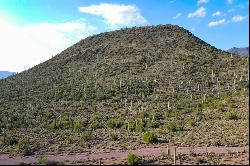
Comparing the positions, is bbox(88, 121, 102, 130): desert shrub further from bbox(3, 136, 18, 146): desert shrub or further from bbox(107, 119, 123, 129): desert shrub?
bbox(3, 136, 18, 146): desert shrub

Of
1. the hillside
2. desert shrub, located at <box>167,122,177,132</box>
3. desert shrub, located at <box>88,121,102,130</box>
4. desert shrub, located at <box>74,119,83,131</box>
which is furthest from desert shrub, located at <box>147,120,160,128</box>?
desert shrub, located at <box>74,119,83,131</box>

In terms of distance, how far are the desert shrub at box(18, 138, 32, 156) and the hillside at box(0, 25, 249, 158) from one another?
14.3 inches

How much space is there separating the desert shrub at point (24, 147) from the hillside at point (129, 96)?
36 cm

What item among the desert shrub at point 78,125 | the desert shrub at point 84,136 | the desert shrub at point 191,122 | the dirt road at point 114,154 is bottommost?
the dirt road at point 114,154

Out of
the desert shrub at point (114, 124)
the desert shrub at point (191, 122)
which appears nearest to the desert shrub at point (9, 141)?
the desert shrub at point (114, 124)

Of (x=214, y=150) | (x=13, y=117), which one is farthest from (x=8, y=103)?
(x=214, y=150)

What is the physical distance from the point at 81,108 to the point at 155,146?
27598 mm

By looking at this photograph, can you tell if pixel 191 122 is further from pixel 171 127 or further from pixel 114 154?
pixel 114 154

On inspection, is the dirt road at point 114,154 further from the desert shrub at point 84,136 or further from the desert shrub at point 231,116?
the desert shrub at point 231,116

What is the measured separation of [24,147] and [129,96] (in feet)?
103

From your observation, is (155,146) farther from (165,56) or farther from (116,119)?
(165,56)

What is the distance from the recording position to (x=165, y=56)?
9550 cm

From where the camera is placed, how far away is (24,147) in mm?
45656

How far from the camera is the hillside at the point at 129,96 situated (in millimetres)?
51000
